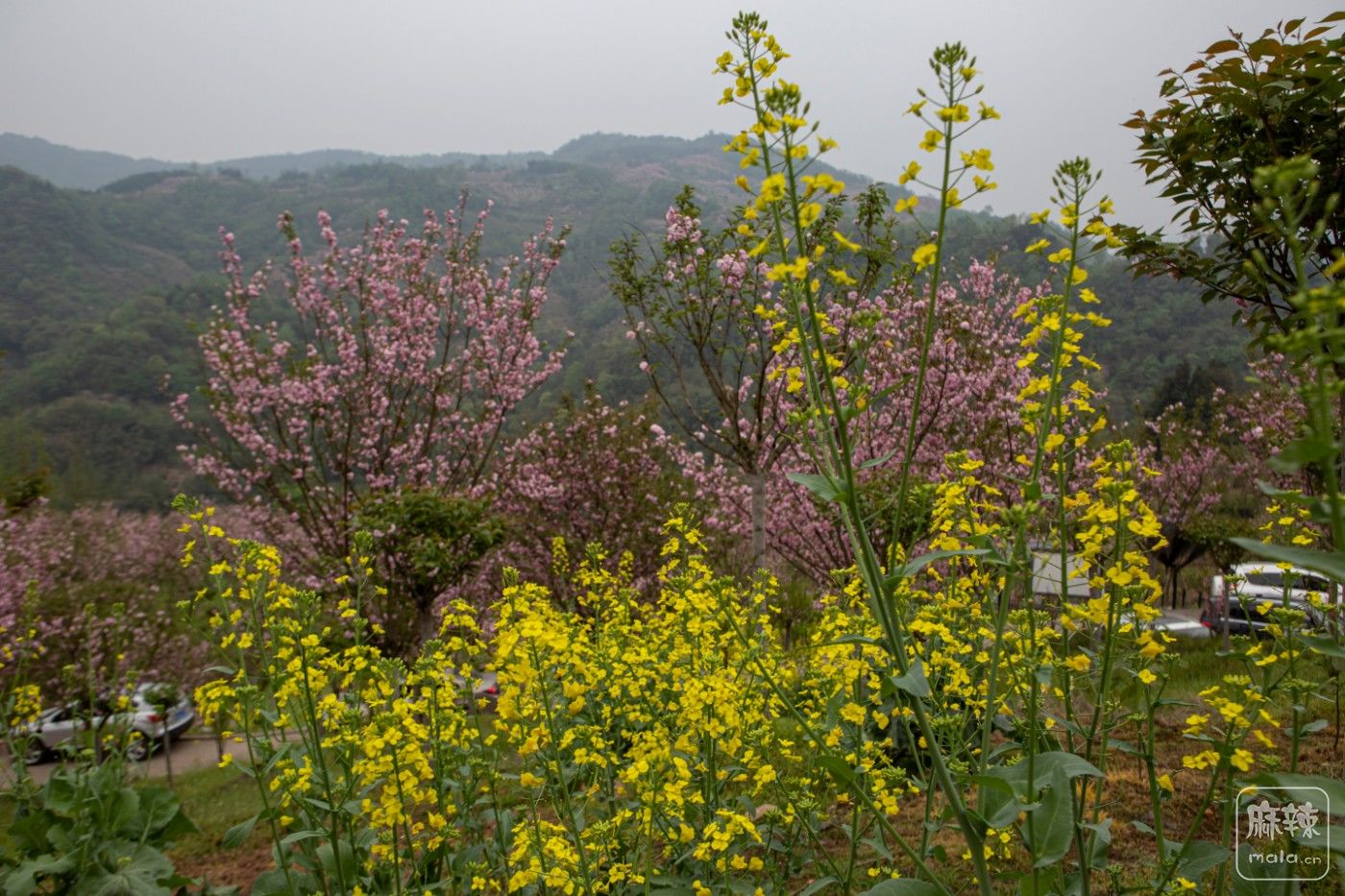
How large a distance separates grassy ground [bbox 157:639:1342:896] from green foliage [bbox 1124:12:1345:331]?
172cm

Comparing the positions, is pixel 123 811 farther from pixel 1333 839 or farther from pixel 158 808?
pixel 1333 839

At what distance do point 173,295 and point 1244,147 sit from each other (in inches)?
1950

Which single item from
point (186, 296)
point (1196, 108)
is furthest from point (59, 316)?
point (1196, 108)

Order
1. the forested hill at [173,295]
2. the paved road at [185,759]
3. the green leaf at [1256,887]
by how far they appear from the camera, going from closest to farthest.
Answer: the green leaf at [1256,887]
the paved road at [185,759]
the forested hill at [173,295]

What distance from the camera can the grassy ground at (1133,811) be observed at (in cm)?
348

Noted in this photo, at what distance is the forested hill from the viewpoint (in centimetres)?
3014

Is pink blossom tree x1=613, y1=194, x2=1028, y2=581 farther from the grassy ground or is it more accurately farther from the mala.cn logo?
the mala.cn logo

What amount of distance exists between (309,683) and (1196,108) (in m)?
4.27

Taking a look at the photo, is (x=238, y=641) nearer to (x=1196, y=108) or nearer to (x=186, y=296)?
(x=1196, y=108)

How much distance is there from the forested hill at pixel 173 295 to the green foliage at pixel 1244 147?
620mm

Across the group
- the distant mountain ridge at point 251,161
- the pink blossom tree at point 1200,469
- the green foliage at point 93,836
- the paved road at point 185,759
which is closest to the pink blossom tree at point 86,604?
the green foliage at point 93,836

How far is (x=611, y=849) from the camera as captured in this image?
2.66 meters

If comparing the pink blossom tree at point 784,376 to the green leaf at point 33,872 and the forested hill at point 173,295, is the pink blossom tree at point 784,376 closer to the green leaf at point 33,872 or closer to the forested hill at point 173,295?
the forested hill at point 173,295

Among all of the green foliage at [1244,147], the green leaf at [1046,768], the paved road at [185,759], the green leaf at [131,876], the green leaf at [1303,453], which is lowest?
the paved road at [185,759]
